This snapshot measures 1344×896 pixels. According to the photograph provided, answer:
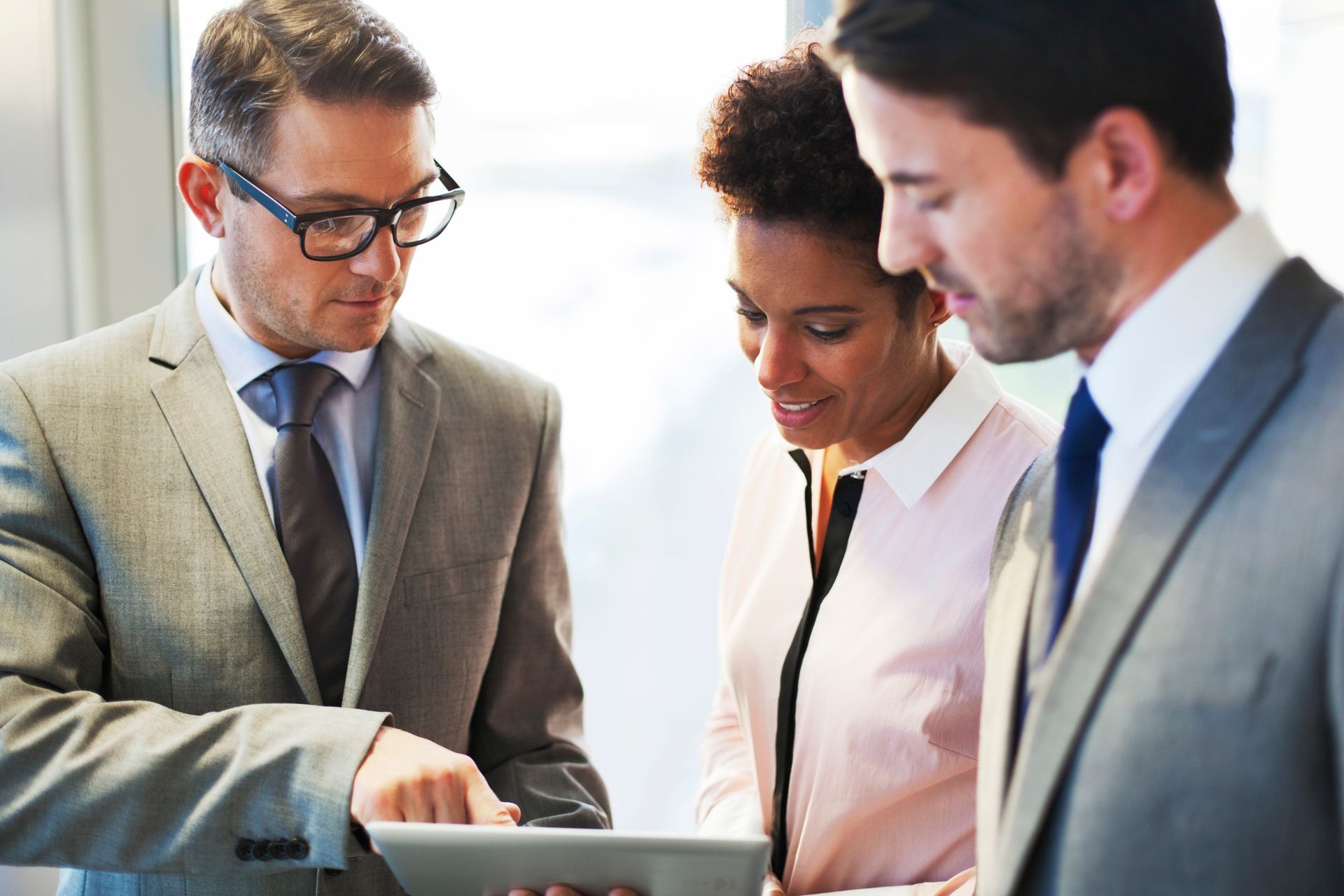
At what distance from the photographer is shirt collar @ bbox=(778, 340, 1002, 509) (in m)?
1.55

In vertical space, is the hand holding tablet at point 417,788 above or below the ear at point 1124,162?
below

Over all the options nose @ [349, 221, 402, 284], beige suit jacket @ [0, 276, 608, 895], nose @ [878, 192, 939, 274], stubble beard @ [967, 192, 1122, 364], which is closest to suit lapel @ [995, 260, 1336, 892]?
stubble beard @ [967, 192, 1122, 364]

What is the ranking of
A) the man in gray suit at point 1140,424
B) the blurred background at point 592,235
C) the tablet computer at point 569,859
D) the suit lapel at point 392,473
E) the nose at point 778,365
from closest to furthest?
the man in gray suit at point 1140,424 → the tablet computer at point 569,859 → the nose at point 778,365 → the suit lapel at point 392,473 → the blurred background at point 592,235

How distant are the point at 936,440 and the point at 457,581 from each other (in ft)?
2.52

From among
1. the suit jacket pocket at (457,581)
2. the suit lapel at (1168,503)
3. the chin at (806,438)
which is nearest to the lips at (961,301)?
the suit lapel at (1168,503)

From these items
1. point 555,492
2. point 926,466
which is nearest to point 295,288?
point 555,492

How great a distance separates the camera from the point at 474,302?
102 inches

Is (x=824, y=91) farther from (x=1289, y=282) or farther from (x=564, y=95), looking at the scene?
(x=564, y=95)

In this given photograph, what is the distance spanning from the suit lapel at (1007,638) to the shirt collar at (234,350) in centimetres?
107

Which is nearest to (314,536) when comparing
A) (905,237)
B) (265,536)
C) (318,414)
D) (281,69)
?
(265,536)

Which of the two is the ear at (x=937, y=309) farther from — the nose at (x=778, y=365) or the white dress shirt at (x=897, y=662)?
the nose at (x=778, y=365)

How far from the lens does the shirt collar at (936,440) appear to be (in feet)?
5.07

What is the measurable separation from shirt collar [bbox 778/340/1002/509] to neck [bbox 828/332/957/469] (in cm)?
3

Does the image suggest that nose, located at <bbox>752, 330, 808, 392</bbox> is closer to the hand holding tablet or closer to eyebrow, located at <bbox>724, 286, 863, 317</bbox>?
eyebrow, located at <bbox>724, 286, 863, 317</bbox>
